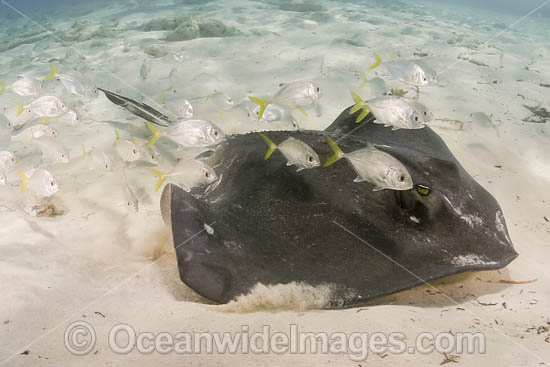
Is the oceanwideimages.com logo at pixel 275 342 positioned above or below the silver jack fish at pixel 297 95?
below

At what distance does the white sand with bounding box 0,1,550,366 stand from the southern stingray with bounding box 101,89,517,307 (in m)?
0.20

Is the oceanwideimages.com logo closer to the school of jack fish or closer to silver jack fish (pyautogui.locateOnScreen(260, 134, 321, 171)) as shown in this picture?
the school of jack fish

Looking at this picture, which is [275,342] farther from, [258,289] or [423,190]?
[423,190]

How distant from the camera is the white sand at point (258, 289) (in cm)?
199

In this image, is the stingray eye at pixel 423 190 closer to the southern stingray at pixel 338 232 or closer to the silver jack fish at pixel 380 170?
the southern stingray at pixel 338 232

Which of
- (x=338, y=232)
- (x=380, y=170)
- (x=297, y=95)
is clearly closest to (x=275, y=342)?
(x=338, y=232)

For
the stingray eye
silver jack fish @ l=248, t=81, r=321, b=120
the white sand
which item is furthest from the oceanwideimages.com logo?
silver jack fish @ l=248, t=81, r=321, b=120

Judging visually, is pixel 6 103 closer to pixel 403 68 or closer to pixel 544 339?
pixel 403 68

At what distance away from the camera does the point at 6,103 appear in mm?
8078

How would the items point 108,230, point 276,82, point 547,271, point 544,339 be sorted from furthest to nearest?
point 276,82, point 108,230, point 547,271, point 544,339

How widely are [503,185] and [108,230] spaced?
481 cm

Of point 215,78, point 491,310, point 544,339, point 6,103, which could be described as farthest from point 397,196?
point 6,103

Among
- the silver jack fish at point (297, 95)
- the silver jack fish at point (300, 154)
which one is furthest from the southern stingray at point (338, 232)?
the silver jack fish at point (297, 95)

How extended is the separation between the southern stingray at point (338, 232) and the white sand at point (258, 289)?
0.66 ft
